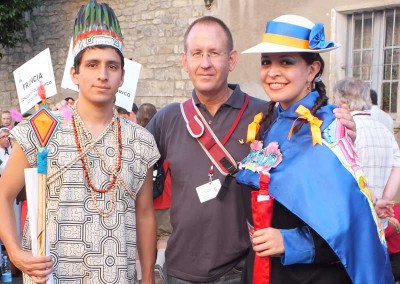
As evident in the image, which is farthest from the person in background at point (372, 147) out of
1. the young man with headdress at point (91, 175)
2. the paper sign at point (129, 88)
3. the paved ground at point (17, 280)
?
the paved ground at point (17, 280)

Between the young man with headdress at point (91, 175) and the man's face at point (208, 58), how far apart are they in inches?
19.2

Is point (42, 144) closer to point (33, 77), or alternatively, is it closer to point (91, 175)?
point (91, 175)

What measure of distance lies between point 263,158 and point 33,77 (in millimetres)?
1594

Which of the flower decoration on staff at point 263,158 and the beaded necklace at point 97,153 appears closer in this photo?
the flower decoration on staff at point 263,158

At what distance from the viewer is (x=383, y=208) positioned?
162 inches

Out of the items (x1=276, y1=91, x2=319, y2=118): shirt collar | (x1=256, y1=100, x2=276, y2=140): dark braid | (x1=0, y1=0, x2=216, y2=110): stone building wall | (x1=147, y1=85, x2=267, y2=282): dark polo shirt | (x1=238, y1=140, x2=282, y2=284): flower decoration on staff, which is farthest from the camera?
(x1=0, y1=0, x2=216, y2=110): stone building wall

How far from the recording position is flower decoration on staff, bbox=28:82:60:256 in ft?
6.94

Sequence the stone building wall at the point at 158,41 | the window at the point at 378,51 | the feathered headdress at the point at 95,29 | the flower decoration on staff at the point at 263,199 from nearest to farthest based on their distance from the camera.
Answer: the flower decoration on staff at the point at 263,199 < the feathered headdress at the point at 95,29 < the window at the point at 378,51 < the stone building wall at the point at 158,41

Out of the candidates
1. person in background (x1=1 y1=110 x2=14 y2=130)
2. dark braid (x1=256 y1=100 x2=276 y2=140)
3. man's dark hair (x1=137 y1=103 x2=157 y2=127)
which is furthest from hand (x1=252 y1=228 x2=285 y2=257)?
person in background (x1=1 y1=110 x2=14 y2=130)

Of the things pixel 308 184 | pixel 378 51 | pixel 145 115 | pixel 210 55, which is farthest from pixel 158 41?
pixel 308 184

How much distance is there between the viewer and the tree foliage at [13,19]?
13172 mm

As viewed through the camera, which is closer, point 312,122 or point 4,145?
point 312,122

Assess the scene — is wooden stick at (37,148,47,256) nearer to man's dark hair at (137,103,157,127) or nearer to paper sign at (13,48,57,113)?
paper sign at (13,48,57,113)

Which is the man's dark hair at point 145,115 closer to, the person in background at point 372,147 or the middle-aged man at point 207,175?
the person in background at point 372,147
